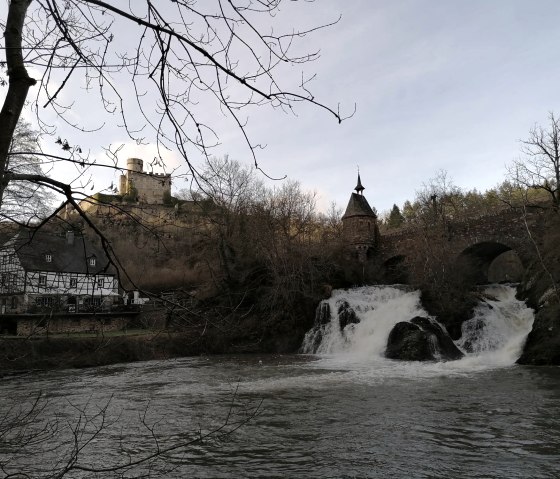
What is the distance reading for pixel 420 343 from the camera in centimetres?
2222

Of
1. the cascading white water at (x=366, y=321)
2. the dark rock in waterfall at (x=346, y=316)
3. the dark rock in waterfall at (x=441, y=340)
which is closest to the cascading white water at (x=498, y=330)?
the dark rock in waterfall at (x=441, y=340)

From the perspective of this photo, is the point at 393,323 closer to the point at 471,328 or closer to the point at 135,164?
the point at 471,328

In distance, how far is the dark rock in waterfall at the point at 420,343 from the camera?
71.7 ft

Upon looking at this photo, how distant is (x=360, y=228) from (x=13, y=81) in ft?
136

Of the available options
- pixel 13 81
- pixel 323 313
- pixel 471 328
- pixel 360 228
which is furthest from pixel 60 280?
pixel 360 228

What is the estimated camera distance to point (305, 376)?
1734 centimetres

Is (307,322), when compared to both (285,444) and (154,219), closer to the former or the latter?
(285,444)

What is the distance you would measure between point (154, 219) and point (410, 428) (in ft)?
26.3

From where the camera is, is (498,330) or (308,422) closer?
(308,422)

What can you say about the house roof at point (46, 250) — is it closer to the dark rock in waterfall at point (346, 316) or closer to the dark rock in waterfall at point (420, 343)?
the dark rock in waterfall at point (420, 343)

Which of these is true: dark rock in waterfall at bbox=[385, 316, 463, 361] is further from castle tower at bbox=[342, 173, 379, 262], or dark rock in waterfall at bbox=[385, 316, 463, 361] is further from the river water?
castle tower at bbox=[342, 173, 379, 262]

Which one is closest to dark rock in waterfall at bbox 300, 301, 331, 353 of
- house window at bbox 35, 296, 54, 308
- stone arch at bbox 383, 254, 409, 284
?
stone arch at bbox 383, 254, 409, 284

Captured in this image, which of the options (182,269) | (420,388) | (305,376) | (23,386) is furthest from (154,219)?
(182,269)

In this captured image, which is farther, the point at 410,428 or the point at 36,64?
the point at 410,428
